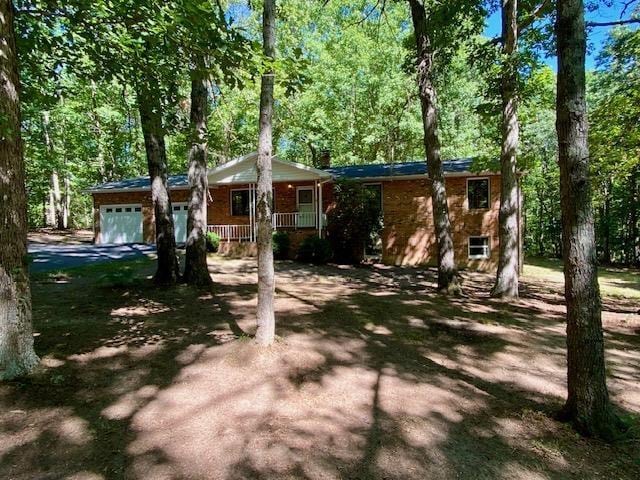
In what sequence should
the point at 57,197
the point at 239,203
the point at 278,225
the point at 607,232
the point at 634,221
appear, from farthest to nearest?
the point at 57,197
the point at 607,232
the point at 634,221
the point at 239,203
the point at 278,225

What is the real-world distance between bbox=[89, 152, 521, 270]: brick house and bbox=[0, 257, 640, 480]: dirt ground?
8.11 m

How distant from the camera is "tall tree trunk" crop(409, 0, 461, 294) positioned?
9594 millimetres

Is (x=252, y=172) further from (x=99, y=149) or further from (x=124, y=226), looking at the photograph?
(x=99, y=149)

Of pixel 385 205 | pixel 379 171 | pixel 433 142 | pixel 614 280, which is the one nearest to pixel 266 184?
pixel 433 142

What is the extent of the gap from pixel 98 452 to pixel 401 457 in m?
2.36

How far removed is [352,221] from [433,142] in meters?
6.26

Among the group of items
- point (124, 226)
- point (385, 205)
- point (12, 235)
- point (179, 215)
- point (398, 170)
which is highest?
point (398, 170)

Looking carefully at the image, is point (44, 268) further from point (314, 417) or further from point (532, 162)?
point (532, 162)

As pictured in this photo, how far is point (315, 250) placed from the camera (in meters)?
15.2

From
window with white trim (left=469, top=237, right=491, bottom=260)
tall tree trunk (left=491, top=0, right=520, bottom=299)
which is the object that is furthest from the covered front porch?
tall tree trunk (left=491, top=0, right=520, bottom=299)

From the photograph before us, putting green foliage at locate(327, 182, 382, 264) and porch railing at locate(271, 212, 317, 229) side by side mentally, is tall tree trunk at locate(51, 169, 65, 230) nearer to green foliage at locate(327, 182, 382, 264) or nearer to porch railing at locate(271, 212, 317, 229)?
porch railing at locate(271, 212, 317, 229)

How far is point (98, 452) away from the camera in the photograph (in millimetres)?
2961

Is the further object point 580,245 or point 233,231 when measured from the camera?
point 233,231

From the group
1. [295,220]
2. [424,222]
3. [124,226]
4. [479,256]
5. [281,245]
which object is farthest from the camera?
[124,226]
